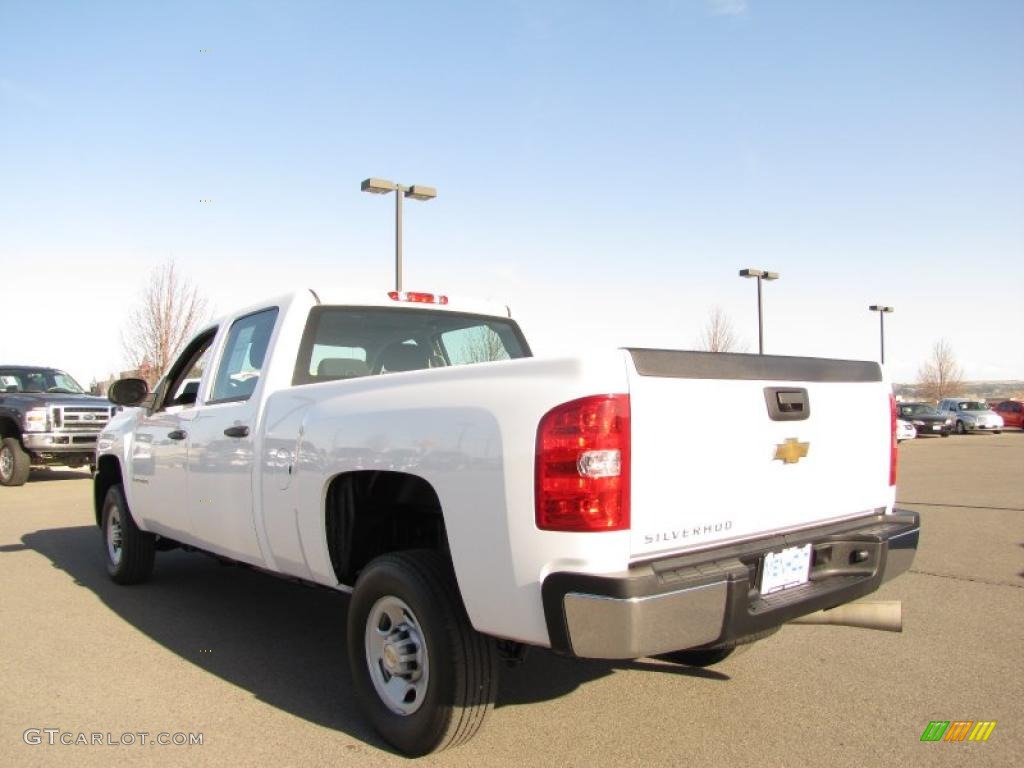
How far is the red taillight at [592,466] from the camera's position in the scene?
2.54m

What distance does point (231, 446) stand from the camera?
4.17 m

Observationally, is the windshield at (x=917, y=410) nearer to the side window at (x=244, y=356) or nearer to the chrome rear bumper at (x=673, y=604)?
the side window at (x=244, y=356)

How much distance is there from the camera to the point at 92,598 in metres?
5.64

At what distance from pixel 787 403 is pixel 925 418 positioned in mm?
35161

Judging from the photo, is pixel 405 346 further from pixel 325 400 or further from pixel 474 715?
pixel 474 715

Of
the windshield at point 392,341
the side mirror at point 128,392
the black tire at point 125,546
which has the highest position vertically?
the windshield at point 392,341

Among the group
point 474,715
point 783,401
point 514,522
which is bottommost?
point 474,715

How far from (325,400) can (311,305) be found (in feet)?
2.96

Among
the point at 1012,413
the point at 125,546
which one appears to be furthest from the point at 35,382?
the point at 1012,413

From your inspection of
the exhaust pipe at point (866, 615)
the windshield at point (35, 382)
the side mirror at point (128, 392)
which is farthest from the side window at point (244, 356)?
the windshield at point (35, 382)

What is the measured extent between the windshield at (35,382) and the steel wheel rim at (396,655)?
1340cm

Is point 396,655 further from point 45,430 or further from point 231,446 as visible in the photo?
point 45,430

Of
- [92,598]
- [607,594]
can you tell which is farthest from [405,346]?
[92,598]

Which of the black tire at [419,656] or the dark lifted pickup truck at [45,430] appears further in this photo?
the dark lifted pickup truck at [45,430]
